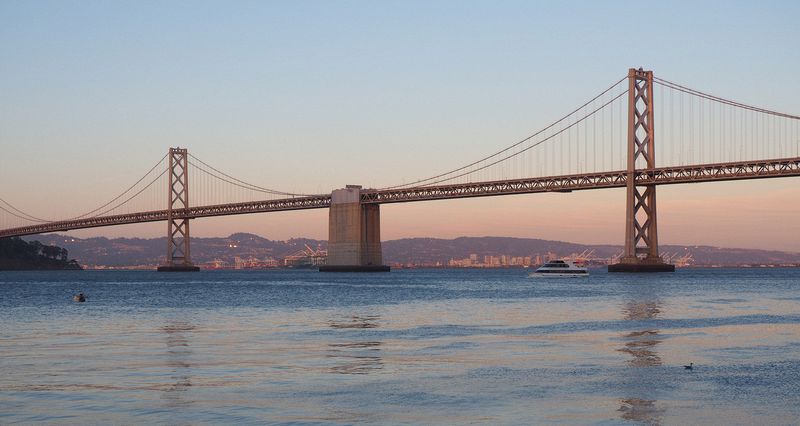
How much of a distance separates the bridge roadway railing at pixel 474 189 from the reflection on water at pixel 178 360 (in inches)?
2382

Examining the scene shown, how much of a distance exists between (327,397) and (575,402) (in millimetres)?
3311

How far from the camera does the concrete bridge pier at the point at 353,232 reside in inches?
4151

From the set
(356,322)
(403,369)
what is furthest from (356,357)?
(356,322)

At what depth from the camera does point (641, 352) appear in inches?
794

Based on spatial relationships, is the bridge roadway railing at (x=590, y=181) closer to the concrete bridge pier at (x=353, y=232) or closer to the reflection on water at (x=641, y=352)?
the concrete bridge pier at (x=353, y=232)

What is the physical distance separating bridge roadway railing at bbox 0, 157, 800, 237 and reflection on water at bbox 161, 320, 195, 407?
60.5 metres

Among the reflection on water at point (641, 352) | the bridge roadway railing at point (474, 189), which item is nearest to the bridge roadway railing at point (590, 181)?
the bridge roadway railing at point (474, 189)

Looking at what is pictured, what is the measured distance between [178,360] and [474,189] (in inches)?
3070

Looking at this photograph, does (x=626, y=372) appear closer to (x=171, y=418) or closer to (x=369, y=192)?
(x=171, y=418)

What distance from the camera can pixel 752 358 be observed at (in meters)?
19.2

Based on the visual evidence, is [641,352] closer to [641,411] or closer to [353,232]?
[641,411]

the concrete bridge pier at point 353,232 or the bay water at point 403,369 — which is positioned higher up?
the concrete bridge pier at point 353,232

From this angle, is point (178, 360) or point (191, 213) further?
point (191, 213)

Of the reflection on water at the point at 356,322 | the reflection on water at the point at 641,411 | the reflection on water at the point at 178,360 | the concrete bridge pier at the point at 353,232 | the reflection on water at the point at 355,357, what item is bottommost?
the reflection on water at the point at 641,411
